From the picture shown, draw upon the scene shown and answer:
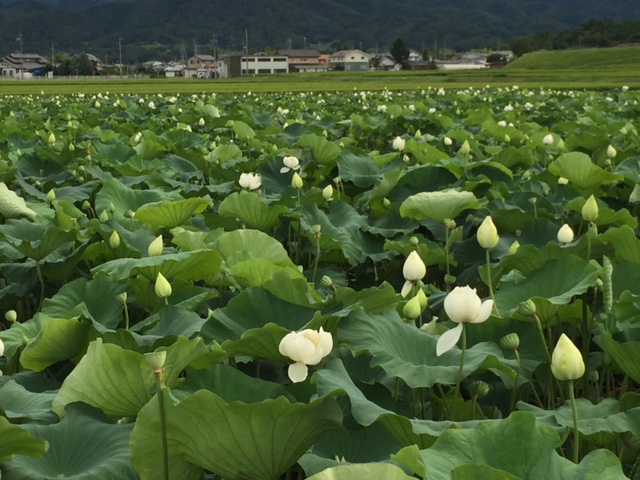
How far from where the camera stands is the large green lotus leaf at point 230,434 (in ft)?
3.63

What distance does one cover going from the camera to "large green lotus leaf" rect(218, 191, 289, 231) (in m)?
2.64

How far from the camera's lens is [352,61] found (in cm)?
9494

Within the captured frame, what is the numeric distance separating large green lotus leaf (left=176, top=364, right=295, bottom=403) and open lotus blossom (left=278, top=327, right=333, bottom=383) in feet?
0.17

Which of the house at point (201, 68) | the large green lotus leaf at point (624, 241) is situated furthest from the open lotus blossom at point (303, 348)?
the house at point (201, 68)

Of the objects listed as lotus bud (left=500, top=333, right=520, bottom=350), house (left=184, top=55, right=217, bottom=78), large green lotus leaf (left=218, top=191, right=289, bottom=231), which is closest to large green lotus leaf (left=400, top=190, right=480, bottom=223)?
large green lotus leaf (left=218, top=191, right=289, bottom=231)

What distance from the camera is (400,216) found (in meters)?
2.92

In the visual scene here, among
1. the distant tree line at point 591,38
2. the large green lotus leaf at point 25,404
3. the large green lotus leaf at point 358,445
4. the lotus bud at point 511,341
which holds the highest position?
the distant tree line at point 591,38

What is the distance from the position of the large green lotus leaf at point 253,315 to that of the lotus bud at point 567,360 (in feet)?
1.90

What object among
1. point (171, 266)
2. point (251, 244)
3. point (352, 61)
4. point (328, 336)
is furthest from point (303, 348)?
point (352, 61)

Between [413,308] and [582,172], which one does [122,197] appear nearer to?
[413,308]

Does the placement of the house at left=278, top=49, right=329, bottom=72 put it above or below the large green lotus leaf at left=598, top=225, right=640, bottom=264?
above

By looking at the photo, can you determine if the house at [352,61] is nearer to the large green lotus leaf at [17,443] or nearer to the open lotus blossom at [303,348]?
the open lotus blossom at [303,348]

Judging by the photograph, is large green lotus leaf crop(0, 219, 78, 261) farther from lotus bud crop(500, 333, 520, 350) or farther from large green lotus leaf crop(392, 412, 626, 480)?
large green lotus leaf crop(392, 412, 626, 480)

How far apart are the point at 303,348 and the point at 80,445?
40 centimetres
